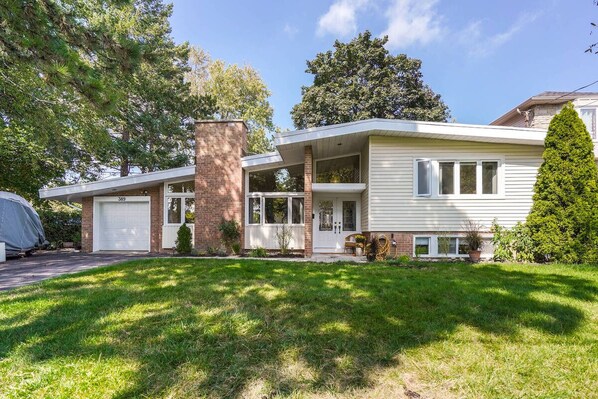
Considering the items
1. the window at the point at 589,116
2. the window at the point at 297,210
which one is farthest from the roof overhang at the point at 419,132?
the window at the point at 589,116

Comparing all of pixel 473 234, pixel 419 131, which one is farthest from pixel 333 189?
pixel 473 234

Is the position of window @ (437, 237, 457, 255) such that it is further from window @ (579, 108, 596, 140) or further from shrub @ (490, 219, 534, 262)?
window @ (579, 108, 596, 140)

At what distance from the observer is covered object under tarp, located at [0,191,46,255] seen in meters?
10.4

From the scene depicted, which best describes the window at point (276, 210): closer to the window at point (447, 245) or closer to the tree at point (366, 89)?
the window at point (447, 245)

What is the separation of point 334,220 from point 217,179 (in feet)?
15.2

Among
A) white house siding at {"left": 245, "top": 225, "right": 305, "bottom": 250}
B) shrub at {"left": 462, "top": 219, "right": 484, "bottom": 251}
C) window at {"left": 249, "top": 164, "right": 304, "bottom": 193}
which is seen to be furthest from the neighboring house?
white house siding at {"left": 245, "top": 225, "right": 305, "bottom": 250}

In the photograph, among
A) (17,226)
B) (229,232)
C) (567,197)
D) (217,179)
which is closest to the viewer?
(567,197)

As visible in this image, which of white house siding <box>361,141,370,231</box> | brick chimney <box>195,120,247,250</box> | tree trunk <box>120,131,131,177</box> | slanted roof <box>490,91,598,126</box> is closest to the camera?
white house siding <box>361,141,370,231</box>

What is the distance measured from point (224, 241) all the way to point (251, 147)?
54.4 feet

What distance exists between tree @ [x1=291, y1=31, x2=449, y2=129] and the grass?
712 inches

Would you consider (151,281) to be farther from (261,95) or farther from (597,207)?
(261,95)

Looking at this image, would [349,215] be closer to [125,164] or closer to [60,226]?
[60,226]

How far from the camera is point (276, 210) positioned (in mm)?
11875

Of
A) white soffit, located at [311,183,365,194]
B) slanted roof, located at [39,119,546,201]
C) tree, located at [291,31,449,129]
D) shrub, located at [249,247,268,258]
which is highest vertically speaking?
tree, located at [291,31,449,129]
